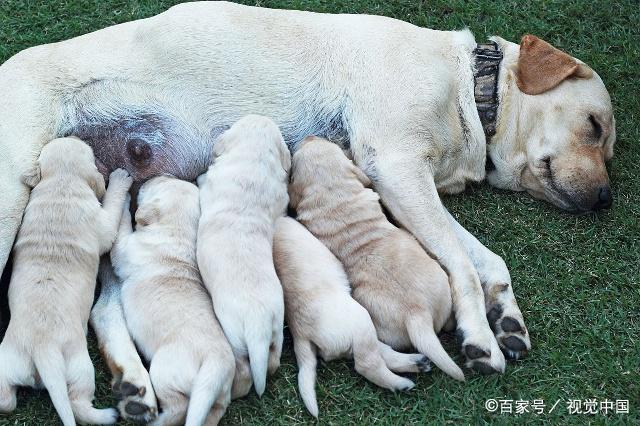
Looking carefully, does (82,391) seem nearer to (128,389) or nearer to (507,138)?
(128,389)

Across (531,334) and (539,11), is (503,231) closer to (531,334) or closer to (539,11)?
(531,334)

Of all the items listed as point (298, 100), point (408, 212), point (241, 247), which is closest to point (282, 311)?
point (241, 247)

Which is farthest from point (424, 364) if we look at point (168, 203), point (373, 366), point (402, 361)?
point (168, 203)

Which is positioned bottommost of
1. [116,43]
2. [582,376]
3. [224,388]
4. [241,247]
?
[582,376]

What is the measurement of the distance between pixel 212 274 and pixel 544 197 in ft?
7.11

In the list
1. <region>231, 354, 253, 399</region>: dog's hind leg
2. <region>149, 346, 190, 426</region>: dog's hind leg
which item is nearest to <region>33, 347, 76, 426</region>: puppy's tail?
<region>149, 346, 190, 426</region>: dog's hind leg

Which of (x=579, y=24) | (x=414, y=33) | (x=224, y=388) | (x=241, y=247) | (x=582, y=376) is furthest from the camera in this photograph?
(x=579, y=24)

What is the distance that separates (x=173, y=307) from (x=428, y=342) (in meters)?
1.11

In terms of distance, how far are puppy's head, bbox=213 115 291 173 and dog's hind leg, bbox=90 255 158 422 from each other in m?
0.81

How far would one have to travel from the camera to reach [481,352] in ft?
14.1

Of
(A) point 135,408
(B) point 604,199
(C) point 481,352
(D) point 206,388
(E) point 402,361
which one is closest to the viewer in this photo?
(D) point 206,388

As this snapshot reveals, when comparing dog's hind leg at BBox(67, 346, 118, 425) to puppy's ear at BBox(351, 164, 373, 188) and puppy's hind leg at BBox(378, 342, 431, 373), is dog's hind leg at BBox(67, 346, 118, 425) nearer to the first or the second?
puppy's hind leg at BBox(378, 342, 431, 373)

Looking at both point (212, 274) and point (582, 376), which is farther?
point (582, 376)

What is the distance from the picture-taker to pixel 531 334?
15.0 feet
